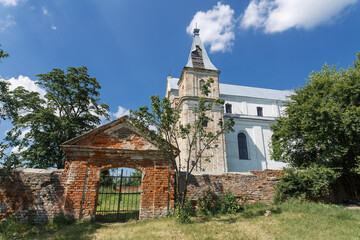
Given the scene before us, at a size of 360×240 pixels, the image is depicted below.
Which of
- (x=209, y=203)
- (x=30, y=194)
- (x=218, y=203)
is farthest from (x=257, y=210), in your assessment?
(x=30, y=194)

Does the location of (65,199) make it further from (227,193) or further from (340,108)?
(340,108)

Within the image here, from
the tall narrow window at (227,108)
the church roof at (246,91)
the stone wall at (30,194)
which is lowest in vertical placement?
the stone wall at (30,194)

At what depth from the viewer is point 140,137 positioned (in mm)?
9570

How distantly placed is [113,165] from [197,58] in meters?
17.5

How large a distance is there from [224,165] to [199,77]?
902cm

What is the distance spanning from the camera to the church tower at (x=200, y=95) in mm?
18219

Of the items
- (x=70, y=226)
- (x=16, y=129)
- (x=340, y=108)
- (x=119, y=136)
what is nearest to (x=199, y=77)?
(x=340, y=108)

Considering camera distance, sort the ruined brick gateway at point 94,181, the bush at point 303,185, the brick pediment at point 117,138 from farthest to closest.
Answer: the bush at point 303,185
the brick pediment at point 117,138
the ruined brick gateway at point 94,181

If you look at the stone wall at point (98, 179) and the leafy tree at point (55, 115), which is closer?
the stone wall at point (98, 179)

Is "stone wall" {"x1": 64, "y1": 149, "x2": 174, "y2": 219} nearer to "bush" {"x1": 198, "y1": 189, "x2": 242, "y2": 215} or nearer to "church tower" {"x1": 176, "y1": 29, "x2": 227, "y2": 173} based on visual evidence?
"bush" {"x1": 198, "y1": 189, "x2": 242, "y2": 215}

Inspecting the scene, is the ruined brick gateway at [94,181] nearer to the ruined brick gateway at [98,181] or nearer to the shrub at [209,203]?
the ruined brick gateway at [98,181]

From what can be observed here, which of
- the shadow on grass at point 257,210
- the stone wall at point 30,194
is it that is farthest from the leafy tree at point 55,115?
the shadow on grass at point 257,210

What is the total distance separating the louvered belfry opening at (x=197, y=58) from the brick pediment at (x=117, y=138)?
1476 cm

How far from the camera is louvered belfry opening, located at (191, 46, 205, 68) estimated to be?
74.7ft
